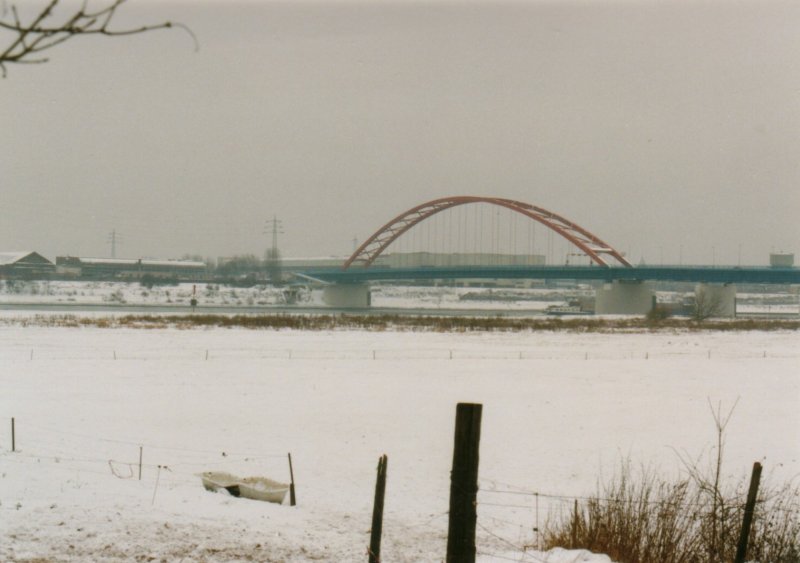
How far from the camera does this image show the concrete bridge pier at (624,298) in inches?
3334

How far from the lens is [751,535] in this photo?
27.0 feet

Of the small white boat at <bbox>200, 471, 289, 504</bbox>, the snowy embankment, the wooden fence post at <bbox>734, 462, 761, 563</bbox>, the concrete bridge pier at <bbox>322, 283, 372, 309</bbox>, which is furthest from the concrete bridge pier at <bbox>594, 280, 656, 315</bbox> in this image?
the wooden fence post at <bbox>734, 462, 761, 563</bbox>

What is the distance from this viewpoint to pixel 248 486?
1148 cm

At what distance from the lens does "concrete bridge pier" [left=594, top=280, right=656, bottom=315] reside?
278ft

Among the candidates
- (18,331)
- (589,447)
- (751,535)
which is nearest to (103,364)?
(18,331)

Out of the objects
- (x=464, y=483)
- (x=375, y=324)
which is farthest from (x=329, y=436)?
(x=375, y=324)

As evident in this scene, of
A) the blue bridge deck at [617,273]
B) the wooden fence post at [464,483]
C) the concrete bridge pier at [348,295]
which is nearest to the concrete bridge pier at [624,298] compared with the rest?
the blue bridge deck at [617,273]

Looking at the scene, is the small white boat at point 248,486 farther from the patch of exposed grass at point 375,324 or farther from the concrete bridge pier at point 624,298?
the concrete bridge pier at point 624,298

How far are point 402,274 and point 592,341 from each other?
156 ft

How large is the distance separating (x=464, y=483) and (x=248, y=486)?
22.3 feet

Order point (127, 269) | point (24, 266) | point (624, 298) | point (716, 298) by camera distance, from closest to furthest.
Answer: point (716, 298) → point (624, 298) → point (24, 266) → point (127, 269)

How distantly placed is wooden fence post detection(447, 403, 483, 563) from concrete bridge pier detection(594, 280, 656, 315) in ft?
268

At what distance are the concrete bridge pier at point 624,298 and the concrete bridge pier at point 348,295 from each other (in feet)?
94.1

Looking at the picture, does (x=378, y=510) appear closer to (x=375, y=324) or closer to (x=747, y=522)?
(x=747, y=522)
